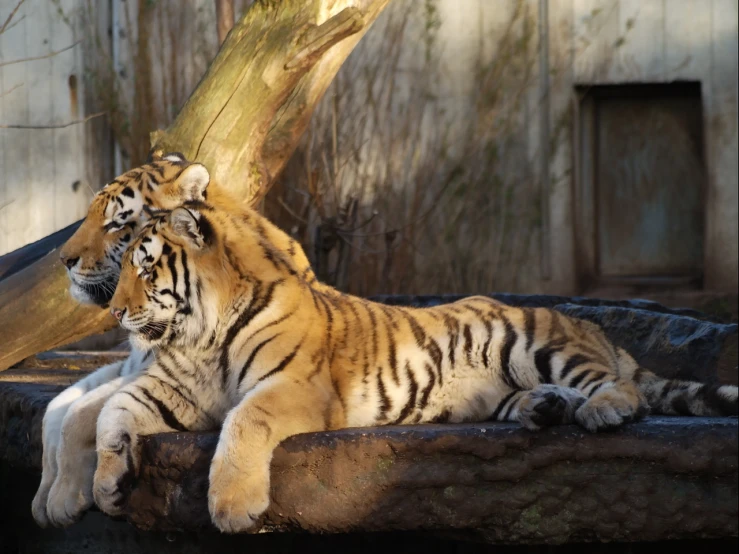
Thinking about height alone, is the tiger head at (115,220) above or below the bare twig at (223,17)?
below

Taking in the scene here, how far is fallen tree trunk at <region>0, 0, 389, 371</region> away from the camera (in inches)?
175

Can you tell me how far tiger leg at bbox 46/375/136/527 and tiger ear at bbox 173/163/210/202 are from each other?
79 cm

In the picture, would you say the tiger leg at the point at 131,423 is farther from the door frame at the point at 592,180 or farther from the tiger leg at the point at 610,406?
the door frame at the point at 592,180

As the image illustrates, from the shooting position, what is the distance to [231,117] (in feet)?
15.1

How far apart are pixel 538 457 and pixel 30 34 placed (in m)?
5.97

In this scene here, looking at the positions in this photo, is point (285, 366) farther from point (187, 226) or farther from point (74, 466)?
point (74, 466)

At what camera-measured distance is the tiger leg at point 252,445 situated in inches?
102

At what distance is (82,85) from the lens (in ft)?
26.2

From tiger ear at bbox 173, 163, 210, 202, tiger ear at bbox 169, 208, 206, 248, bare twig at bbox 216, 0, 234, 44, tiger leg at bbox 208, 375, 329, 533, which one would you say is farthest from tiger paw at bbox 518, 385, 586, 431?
bare twig at bbox 216, 0, 234, 44

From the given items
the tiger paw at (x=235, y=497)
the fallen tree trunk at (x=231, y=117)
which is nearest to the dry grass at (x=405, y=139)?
the fallen tree trunk at (x=231, y=117)

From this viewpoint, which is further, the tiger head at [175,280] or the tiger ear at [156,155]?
the tiger ear at [156,155]

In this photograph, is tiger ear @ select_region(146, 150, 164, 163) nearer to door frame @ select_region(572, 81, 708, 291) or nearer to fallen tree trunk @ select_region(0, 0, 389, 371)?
fallen tree trunk @ select_region(0, 0, 389, 371)

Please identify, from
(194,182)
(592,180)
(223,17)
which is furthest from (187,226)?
(592,180)

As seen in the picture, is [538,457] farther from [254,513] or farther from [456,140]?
[456,140]
